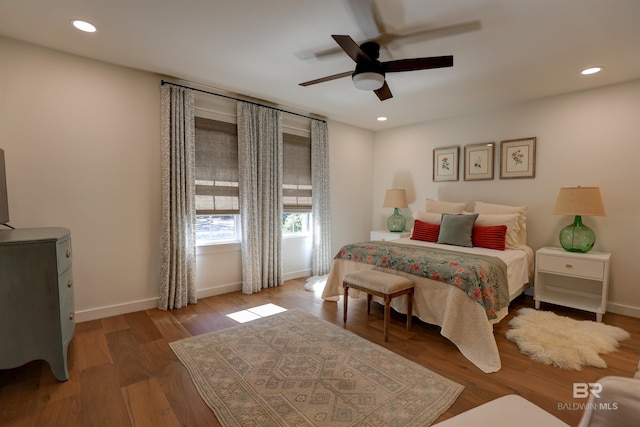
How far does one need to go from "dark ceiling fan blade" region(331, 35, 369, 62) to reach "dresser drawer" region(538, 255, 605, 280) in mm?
2987

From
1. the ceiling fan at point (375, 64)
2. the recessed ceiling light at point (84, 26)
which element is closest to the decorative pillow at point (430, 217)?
the ceiling fan at point (375, 64)

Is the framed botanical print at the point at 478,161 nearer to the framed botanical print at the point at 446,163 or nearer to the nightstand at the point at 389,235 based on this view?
the framed botanical print at the point at 446,163

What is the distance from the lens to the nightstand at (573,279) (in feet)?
10.0

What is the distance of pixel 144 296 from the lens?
331 cm

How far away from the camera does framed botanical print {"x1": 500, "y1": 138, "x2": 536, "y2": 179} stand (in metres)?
3.86

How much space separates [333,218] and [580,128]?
345cm

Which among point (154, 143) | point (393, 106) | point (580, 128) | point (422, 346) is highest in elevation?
point (393, 106)

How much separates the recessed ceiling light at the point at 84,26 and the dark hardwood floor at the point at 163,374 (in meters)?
2.59

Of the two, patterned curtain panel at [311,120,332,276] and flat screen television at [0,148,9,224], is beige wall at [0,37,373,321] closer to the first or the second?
flat screen television at [0,148,9,224]

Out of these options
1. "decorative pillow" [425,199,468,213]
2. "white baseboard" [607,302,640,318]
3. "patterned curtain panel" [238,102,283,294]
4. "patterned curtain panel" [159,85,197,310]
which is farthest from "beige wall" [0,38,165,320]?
"white baseboard" [607,302,640,318]

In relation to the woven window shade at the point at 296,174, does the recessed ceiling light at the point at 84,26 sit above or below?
above

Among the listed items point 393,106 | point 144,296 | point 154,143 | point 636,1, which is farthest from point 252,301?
point 636,1

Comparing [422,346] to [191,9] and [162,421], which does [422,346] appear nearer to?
[162,421]

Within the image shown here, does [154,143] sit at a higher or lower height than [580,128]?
lower
